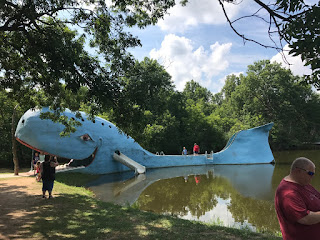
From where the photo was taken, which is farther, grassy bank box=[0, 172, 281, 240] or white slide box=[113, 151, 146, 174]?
white slide box=[113, 151, 146, 174]

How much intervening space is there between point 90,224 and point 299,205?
4756 mm

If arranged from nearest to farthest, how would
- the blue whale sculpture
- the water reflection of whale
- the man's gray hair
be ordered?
the man's gray hair
the water reflection of whale
the blue whale sculpture

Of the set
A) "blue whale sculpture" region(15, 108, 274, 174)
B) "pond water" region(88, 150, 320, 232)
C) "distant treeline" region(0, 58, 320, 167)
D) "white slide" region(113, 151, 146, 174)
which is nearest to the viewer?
"distant treeline" region(0, 58, 320, 167)

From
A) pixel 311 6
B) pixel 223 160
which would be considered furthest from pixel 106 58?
pixel 223 160

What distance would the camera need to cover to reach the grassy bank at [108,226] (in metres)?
4.94

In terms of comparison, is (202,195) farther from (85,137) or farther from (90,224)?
(85,137)

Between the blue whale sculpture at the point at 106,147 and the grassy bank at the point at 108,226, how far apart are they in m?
2.89

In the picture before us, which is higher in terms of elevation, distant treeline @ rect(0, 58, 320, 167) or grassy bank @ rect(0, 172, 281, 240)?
distant treeline @ rect(0, 58, 320, 167)

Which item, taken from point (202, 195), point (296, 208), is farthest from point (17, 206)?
point (296, 208)

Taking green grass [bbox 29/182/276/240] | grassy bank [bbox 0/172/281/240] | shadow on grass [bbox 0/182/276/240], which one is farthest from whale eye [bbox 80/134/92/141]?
green grass [bbox 29/182/276/240]

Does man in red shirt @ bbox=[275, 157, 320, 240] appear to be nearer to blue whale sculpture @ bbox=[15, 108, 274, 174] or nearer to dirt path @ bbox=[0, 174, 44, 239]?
dirt path @ bbox=[0, 174, 44, 239]

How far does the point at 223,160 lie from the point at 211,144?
25.2 feet

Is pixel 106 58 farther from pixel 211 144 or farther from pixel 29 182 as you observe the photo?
pixel 211 144

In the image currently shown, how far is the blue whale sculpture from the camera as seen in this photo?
13203 mm
